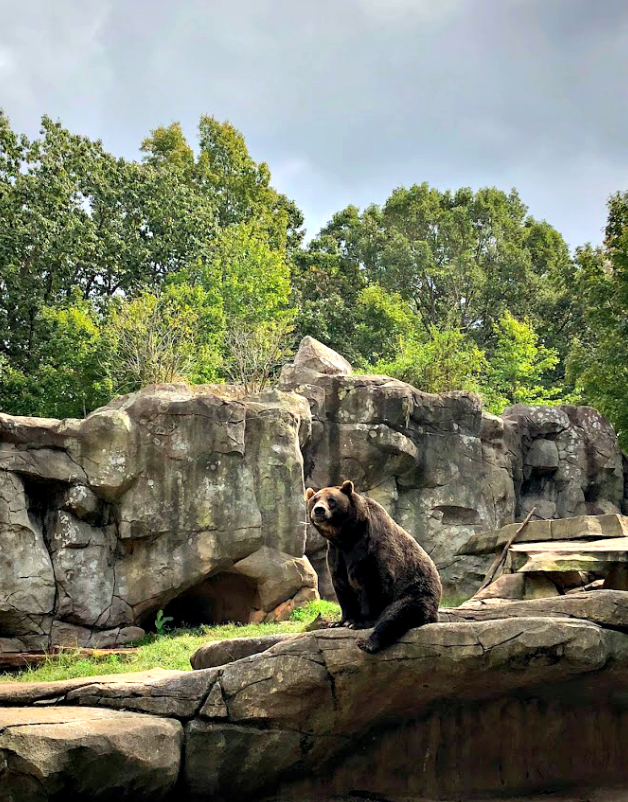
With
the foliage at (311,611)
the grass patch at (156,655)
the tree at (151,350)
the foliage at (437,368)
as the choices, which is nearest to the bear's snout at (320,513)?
the grass patch at (156,655)

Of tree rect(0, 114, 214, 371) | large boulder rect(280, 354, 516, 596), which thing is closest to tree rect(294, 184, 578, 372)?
tree rect(0, 114, 214, 371)

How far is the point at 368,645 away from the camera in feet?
27.9

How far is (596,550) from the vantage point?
11.1 meters

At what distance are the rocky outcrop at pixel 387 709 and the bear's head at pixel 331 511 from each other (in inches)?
38.9

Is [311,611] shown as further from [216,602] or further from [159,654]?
[159,654]

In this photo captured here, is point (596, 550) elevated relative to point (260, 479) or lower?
lower

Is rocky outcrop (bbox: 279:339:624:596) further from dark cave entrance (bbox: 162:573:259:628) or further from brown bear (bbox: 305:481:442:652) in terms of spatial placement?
brown bear (bbox: 305:481:442:652)

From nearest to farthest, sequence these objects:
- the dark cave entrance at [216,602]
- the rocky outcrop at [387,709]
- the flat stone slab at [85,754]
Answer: the flat stone slab at [85,754], the rocky outcrop at [387,709], the dark cave entrance at [216,602]

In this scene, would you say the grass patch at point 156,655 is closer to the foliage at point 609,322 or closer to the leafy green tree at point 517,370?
the foliage at point 609,322

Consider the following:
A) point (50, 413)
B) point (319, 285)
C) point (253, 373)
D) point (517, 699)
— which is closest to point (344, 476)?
point (253, 373)

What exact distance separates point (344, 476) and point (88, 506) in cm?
652

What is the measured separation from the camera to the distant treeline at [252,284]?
25.2 m

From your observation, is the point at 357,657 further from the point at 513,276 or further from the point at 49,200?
the point at 513,276

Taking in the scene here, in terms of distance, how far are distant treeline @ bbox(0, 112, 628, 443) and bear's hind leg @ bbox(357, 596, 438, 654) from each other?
1342cm
